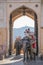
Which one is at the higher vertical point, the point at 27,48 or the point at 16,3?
the point at 16,3

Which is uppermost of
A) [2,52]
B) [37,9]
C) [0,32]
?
[37,9]

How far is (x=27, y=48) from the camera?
1468 cm

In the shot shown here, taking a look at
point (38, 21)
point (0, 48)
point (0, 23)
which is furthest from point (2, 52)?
point (38, 21)

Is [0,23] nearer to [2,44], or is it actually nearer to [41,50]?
[2,44]

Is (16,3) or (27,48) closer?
(27,48)

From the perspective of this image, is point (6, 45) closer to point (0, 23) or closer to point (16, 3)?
point (0, 23)

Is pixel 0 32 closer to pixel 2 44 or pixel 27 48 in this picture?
pixel 2 44

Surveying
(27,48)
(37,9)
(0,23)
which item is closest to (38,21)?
(37,9)

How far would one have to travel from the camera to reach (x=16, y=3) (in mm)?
18094

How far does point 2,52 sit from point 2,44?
511 mm

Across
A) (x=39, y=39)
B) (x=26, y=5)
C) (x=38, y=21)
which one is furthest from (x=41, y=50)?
(x=26, y=5)

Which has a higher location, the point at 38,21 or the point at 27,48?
the point at 38,21

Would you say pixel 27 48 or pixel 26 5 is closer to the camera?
pixel 27 48

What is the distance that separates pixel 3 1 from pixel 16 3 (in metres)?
0.84
